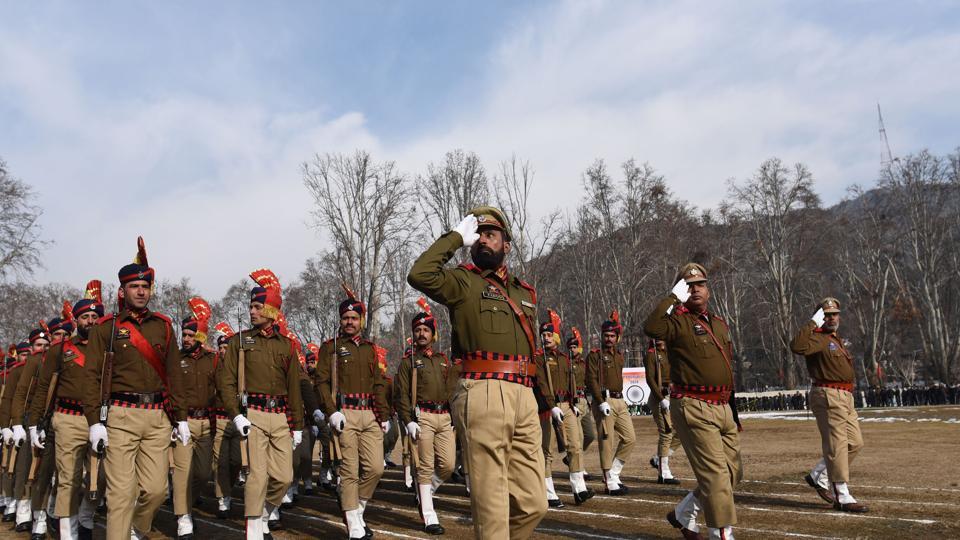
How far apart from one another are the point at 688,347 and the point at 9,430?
9324 millimetres

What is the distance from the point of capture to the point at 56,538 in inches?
374

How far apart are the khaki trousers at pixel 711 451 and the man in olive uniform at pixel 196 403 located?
6.21 meters

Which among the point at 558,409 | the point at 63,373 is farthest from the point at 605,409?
the point at 63,373

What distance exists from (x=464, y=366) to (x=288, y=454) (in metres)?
3.93

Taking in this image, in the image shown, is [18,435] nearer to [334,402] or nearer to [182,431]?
[182,431]

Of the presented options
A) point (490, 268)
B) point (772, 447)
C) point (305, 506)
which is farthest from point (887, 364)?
point (490, 268)

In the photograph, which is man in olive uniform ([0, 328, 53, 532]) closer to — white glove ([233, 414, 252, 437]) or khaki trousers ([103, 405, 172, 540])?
khaki trousers ([103, 405, 172, 540])

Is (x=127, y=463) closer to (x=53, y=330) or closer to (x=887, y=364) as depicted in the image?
(x=53, y=330)

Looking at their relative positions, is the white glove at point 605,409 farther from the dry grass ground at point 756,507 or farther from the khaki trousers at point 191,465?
the khaki trousers at point 191,465

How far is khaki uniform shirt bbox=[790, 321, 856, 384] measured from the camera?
32.0 ft

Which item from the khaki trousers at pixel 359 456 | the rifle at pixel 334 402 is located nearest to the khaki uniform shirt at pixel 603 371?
the khaki trousers at pixel 359 456

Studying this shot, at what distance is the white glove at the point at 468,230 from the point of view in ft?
16.6

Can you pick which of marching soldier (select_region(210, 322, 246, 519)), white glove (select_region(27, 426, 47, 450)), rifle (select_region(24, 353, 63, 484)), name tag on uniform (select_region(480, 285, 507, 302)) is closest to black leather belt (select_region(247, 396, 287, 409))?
rifle (select_region(24, 353, 63, 484))

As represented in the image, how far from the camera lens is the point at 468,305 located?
5113mm
